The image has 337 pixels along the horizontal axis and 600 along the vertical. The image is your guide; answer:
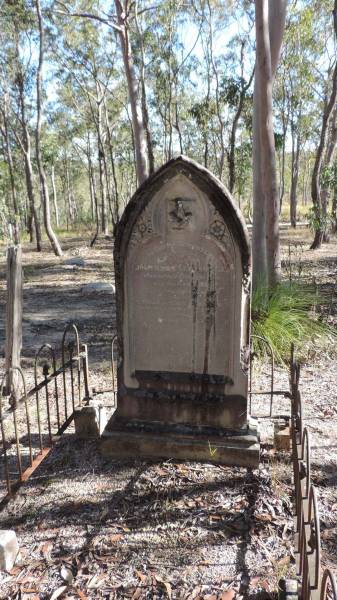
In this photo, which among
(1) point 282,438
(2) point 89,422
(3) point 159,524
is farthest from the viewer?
(2) point 89,422

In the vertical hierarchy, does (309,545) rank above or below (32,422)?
above

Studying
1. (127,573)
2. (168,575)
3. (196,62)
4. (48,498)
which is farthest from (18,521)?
(196,62)

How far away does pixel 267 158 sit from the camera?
22.7 ft

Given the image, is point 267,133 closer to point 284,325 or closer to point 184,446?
point 284,325

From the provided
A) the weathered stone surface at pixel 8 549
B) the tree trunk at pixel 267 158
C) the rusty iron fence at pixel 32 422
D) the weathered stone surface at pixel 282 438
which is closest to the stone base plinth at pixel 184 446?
the weathered stone surface at pixel 282 438

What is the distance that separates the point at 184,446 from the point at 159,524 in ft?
2.48

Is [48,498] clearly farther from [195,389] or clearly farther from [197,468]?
[195,389]

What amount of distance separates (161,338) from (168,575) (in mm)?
1791

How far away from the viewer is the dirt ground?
2.52 meters

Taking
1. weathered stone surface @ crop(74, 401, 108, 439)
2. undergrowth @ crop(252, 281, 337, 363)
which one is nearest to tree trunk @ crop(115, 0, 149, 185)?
undergrowth @ crop(252, 281, 337, 363)

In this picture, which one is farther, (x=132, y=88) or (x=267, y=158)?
(x=132, y=88)

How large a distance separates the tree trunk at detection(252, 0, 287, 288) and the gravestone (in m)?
3.47

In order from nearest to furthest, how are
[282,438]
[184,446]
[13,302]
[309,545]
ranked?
[309,545], [184,446], [282,438], [13,302]

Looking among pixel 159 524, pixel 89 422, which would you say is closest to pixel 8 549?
pixel 159 524
